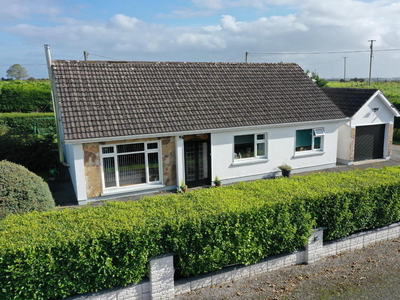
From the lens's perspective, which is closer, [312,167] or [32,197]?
[32,197]

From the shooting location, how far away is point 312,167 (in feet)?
59.7

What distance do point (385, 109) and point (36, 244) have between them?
793 inches

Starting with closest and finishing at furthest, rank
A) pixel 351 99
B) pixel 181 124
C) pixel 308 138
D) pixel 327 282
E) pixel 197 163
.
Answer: pixel 327 282
pixel 181 124
pixel 197 163
pixel 308 138
pixel 351 99

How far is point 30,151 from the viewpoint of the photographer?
753 inches

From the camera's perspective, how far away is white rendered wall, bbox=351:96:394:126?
19.4m

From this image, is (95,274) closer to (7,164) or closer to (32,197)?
(32,197)

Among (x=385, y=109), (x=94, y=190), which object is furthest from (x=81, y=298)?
(x=385, y=109)

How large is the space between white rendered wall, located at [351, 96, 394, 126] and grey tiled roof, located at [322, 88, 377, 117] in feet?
1.03

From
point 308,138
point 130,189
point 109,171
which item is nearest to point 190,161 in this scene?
point 130,189

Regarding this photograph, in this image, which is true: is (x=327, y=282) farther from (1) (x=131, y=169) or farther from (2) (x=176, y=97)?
(2) (x=176, y=97)

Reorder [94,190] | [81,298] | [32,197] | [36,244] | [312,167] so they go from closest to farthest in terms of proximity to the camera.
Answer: [36,244] < [81,298] < [32,197] < [94,190] < [312,167]

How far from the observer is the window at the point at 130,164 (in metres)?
13.9

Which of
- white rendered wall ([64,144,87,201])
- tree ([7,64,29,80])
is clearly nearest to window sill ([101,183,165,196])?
white rendered wall ([64,144,87,201])

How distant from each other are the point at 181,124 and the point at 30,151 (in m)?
9.66
